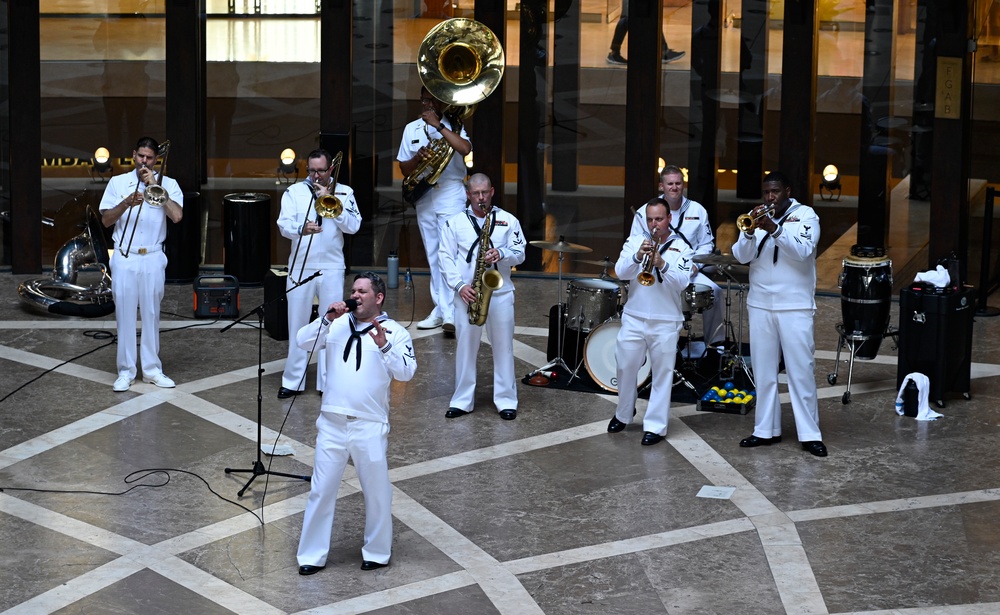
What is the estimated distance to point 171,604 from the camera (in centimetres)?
778

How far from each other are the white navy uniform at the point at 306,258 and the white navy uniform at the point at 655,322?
2.47 meters

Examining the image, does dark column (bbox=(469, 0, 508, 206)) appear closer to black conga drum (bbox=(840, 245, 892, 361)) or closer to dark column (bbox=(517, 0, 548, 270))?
dark column (bbox=(517, 0, 548, 270))

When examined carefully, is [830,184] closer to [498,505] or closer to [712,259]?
[712,259]

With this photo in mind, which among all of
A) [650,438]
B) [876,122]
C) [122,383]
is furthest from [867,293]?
[122,383]

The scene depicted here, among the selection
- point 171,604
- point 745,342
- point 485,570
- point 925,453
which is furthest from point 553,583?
point 745,342

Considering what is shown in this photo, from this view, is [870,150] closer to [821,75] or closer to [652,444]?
[821,75]

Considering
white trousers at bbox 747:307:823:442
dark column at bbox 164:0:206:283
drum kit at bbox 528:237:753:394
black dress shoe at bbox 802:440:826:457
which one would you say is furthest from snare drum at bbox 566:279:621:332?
dark column at bbox 164:0:206:283

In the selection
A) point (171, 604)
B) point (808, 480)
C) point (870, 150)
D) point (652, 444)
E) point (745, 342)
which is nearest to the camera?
point (171, 604)

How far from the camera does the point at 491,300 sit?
11281 mm

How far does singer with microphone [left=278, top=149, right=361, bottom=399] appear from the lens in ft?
38.0

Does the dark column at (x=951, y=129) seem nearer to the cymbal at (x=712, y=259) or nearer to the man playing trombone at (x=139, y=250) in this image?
the cymbal at (x=712, y=259)

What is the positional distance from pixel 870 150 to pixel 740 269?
16.7 ft

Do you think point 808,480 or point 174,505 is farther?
point 808,480

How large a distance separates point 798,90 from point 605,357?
5.38m
